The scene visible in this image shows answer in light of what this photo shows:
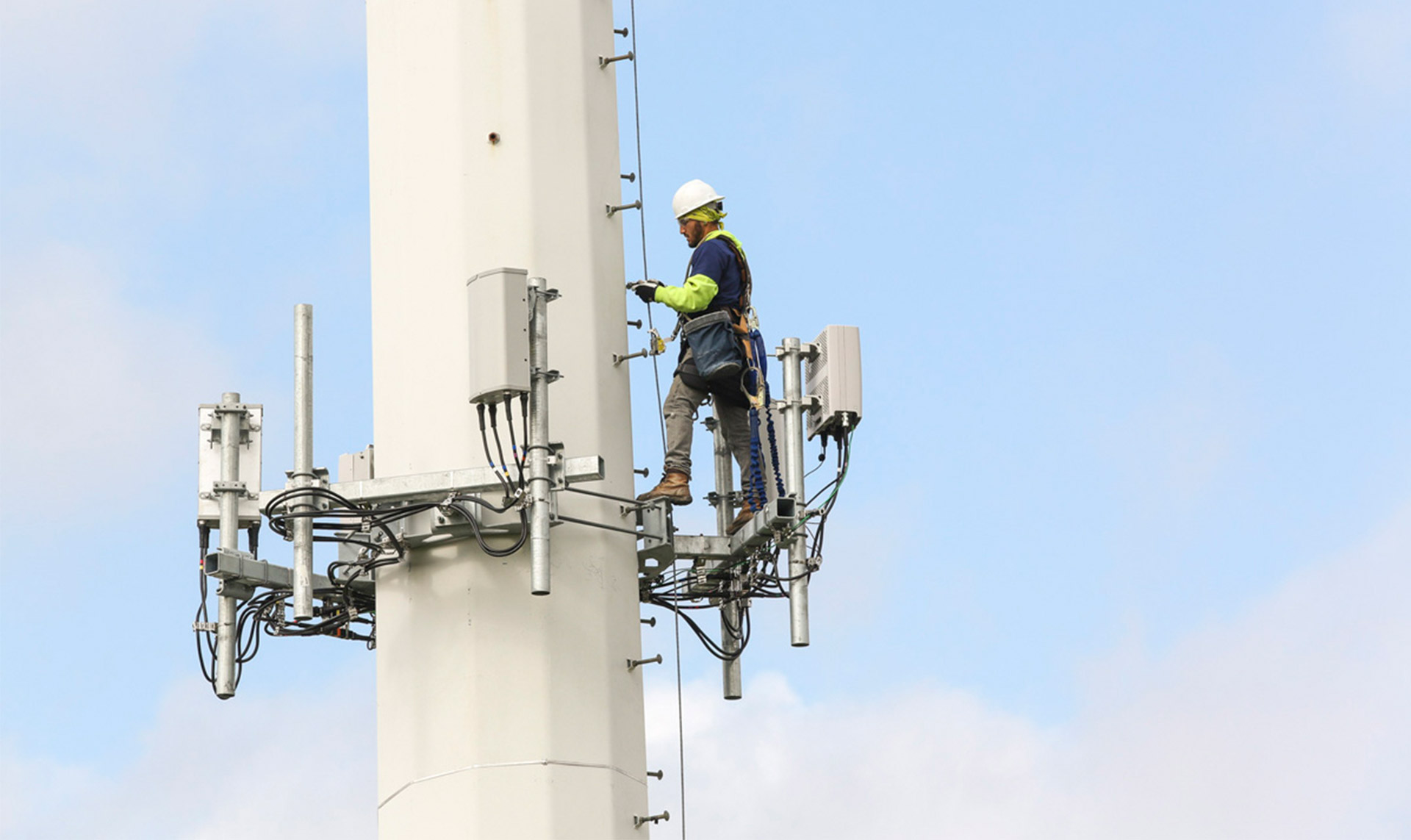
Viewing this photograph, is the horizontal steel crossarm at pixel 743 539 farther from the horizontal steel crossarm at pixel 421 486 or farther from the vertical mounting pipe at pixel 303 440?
the vertical mounting pipe at pixel 303 440

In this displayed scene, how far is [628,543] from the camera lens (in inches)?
720

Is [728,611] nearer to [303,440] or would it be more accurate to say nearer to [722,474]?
[722,474]

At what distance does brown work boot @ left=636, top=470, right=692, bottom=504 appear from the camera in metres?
18.6

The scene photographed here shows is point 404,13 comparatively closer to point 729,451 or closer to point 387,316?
point 387,316

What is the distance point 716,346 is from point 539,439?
8.36 ft

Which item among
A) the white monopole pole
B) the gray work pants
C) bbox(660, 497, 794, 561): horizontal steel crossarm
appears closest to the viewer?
the white monopole pole

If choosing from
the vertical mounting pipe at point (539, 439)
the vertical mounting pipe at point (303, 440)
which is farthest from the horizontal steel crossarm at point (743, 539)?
the vertical mounting pipe at point (303, 440)

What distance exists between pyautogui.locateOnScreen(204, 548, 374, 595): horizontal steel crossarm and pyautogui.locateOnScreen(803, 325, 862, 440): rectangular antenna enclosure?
3.43m

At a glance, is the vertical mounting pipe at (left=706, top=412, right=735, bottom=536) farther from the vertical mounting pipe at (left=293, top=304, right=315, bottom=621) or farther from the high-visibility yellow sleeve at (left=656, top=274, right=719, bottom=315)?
the vertical mounting pipe at (left=293, top=304, right=315, bottom=621)

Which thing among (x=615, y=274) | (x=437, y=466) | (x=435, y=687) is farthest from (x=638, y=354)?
(x=435, y=687)

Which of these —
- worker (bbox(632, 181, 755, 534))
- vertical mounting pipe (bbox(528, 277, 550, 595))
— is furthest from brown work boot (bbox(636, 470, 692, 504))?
vertical mounting pipe (bbox(528, 277, 550, 595))

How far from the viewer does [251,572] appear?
18.0m

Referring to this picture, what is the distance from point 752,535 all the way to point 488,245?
2768 mm

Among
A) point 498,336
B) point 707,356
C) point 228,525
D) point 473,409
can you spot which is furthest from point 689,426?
point 228,525
